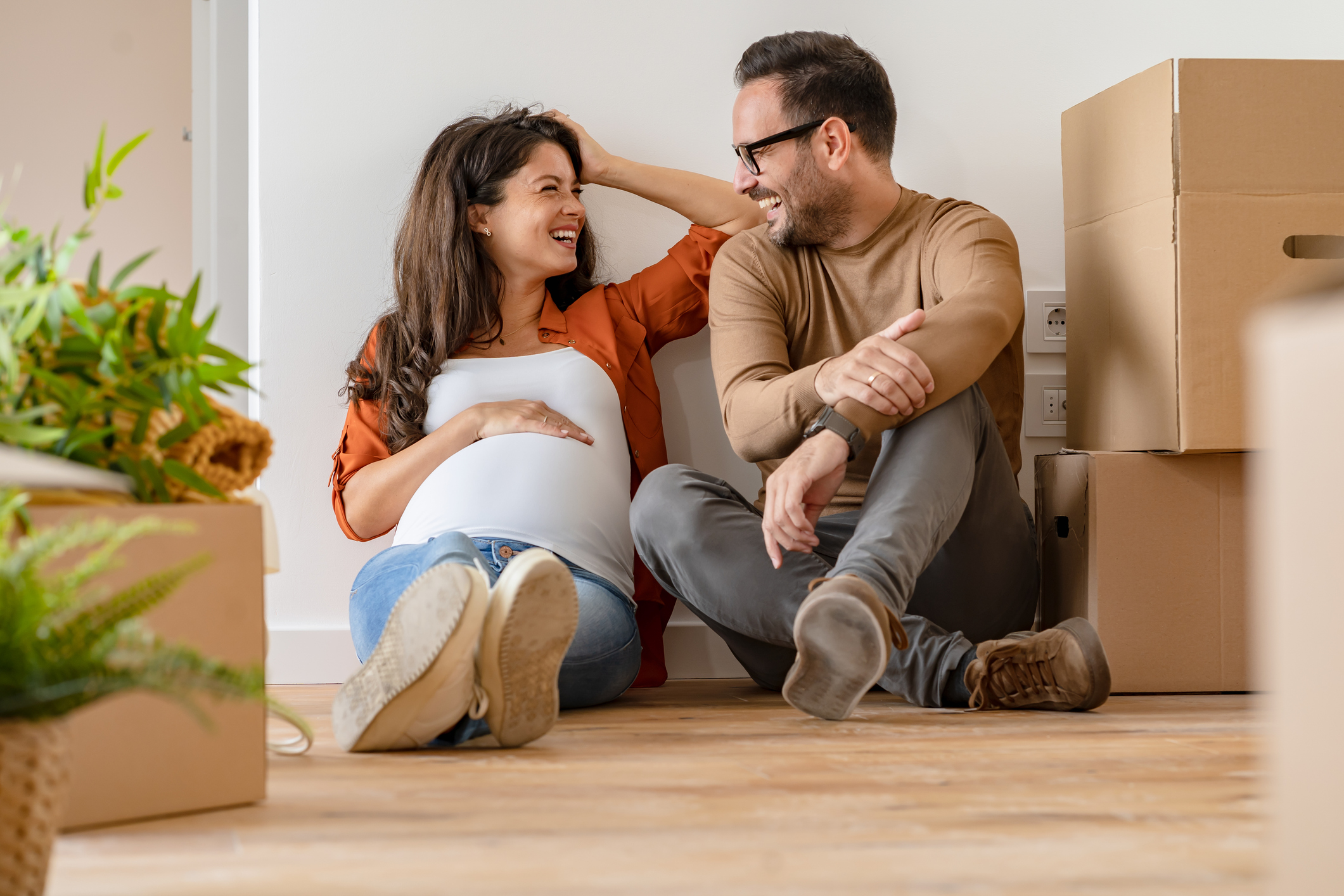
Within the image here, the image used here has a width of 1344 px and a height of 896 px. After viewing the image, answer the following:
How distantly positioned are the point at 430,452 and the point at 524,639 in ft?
2.15

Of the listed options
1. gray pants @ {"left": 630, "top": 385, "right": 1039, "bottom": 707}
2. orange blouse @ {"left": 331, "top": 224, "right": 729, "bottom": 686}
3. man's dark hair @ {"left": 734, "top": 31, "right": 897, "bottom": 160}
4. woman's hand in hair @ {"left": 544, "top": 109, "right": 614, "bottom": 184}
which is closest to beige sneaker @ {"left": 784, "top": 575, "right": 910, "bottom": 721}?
gray pants @ {"left": 630, "top": 385, "right": 1039, "bottom": 707}

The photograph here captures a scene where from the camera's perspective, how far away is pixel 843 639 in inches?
43.3

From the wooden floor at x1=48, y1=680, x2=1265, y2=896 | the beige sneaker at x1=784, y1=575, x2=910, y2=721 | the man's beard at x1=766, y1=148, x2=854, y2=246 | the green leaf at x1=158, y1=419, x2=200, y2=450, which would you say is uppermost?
the man's beard at x1=766, y1=148, x2=854, y2=246

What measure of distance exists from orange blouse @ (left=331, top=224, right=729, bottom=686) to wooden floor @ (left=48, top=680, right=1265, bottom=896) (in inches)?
23.2

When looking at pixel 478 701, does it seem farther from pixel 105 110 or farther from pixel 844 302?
pixel 105 110

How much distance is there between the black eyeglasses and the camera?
1.62 meters

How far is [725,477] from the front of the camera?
1.89m

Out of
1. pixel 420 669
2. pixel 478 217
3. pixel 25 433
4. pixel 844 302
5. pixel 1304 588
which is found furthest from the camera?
pixel 478 217

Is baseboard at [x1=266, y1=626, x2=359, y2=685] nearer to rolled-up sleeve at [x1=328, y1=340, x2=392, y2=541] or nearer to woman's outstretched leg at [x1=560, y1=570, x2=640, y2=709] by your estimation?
rolled-up sleeve at [x1=328, y1=340, x2=392, y2=541]

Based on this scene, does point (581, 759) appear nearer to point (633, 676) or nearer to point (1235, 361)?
point (633, 676)

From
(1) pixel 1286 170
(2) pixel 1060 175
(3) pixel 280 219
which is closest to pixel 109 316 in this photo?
(3) pixel 280 219

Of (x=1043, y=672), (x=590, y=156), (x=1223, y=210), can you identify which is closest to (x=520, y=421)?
(x=590, y=156)

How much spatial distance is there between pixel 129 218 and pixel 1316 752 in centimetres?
206

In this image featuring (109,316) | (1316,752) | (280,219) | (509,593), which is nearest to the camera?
(1316,752)
